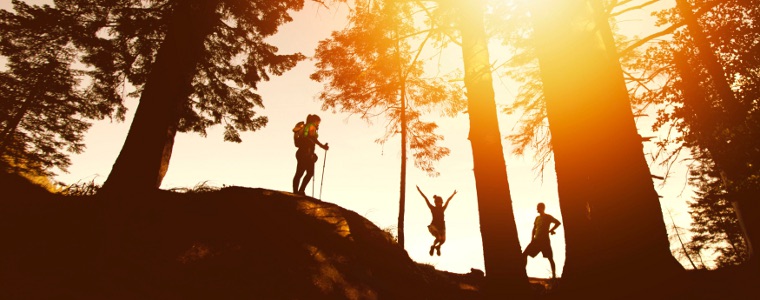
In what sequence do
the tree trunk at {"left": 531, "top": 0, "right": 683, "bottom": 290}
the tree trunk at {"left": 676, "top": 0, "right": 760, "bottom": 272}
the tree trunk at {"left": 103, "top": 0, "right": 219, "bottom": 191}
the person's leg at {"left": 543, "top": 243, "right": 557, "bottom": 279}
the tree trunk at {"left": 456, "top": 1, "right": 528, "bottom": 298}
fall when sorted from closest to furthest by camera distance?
the tree trunk at {"left": 531, "top": 0, "right": 683, "bottom": 290}, the tree trunk at {"left": 456, "top": 1, "right": 528, "bottom": 298}, the tree trunk at {"left": 103, "top": 0, "right": 219, "bottom": 191}, the tree trunk at {"left": 676, "top": 0, "right": 760, "bottom": 272}, the person's leg at {"left": 543, "top": 243, "right": 557, "bottom": 279}

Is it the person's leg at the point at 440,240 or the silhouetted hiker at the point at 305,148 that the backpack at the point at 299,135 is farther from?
the person's leg at the point at 440,240

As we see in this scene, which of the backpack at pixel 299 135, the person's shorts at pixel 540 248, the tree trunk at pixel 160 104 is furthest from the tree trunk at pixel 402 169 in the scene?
the tree trunk at pixel 160 104

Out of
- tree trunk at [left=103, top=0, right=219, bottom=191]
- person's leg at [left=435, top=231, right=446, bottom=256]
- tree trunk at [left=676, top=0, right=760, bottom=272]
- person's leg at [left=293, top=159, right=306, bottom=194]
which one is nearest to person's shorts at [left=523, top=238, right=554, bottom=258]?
person's leg at [left=435, top=231, right=446, bottom=256]

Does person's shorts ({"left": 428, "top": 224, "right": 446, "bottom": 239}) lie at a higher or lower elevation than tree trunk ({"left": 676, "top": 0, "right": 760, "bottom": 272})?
lower

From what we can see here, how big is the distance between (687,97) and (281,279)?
33.4ft

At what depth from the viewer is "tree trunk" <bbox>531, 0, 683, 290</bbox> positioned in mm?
1988

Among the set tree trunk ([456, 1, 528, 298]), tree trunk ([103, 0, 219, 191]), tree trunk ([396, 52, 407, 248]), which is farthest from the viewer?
tree trunk ([396, 52, 407, 248])

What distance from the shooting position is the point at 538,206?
817cm

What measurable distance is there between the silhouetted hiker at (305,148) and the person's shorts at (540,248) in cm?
525

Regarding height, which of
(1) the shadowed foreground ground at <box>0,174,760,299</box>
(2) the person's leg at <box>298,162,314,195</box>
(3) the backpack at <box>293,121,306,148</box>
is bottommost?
(1) the shadowed foreground ground at <box>0,174,760,299</box>

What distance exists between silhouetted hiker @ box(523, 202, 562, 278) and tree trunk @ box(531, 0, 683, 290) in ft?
17.9

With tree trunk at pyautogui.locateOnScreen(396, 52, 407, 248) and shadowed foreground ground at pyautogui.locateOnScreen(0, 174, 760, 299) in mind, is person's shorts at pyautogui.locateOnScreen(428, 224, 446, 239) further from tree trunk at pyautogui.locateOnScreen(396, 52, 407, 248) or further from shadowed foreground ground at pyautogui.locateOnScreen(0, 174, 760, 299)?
shadowed foreground ground at pyautogui.locateOnScreen(0, 174, 760, 299)

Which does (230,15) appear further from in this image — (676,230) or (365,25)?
(676,230)

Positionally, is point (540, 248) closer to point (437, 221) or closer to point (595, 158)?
point (437, 221)
